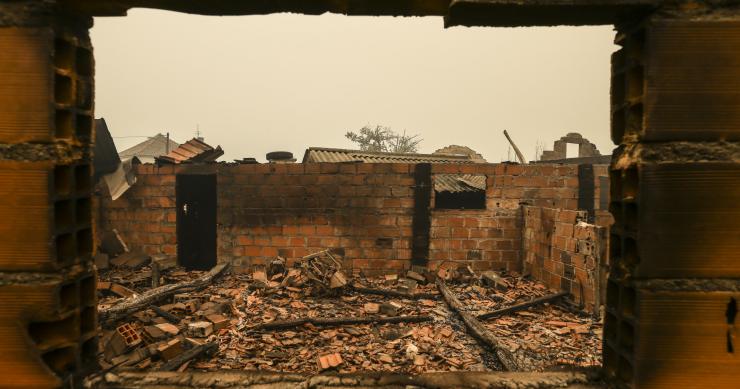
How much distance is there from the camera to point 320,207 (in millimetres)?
7262

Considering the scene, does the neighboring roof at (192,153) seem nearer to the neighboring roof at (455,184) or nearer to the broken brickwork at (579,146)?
the neighboring roof at (455,184)

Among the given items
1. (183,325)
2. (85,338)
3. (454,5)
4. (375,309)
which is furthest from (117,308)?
(454,5)

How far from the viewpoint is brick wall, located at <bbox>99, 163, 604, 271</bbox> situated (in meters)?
7.22

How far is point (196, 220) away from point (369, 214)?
4150 millimetres

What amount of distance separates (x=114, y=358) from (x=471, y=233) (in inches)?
243

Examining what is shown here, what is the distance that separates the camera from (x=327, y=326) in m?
4.90

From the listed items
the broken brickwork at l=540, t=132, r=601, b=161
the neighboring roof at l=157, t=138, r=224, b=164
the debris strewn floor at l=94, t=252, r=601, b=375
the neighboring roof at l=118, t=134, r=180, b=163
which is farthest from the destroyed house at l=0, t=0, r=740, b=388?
the neighboring roof at l=118, t=134, r=180, b=163

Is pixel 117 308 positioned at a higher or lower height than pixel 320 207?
lower

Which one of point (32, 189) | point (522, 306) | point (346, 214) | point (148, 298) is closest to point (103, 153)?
point (148, 298)

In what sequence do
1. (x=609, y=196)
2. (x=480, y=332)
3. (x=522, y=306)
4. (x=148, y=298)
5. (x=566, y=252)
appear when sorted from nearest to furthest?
(x=609, y=196) < (x=480, y=332) < (x=148, y=298) < (x=522, y=306) < (x=566, y=252)

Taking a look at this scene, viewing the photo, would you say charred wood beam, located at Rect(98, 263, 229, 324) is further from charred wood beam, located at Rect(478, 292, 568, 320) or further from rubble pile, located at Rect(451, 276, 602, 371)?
charred wood beam, located at Rect(478, 292, 568, 320)

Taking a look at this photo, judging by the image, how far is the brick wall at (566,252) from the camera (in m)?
5.10

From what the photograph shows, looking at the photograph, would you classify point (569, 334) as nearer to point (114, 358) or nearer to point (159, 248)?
point (114, 358)

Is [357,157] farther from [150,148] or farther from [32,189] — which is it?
[150,148]
